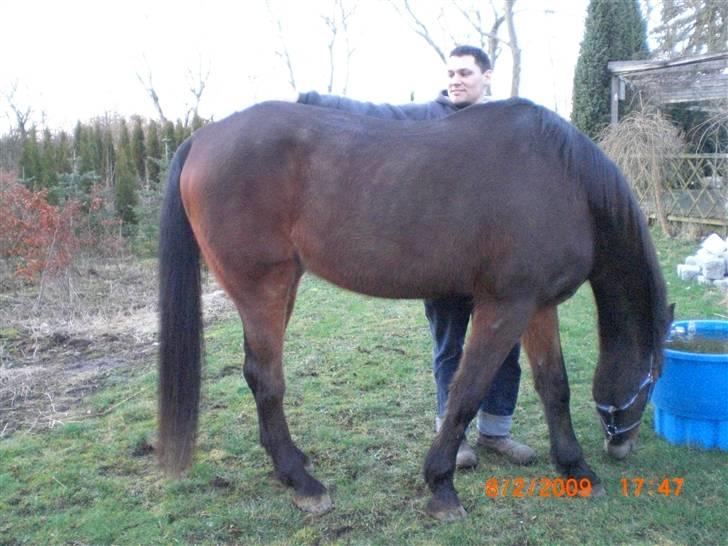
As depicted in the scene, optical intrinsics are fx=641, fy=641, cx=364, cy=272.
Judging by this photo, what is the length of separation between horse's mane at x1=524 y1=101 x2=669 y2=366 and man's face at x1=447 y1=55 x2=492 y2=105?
494 millimetres

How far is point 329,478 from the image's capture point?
3.26m

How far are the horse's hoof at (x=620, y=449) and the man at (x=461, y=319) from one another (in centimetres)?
38

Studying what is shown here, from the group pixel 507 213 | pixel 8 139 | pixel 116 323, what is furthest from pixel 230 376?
pixel 8 139

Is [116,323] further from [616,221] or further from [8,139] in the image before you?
[8,139]

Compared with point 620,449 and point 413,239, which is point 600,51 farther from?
point 413,239

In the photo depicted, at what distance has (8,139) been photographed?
13.4 m

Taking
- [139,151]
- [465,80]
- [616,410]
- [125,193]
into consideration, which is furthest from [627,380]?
[139,151]

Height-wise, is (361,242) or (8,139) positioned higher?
(8,139)

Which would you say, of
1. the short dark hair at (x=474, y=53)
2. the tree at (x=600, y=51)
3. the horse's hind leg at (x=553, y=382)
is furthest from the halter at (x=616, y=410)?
the tree at (x=600, y=51)

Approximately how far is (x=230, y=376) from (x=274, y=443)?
67.9 inches

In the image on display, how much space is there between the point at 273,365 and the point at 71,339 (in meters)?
3.47

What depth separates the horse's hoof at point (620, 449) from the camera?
10.8ft

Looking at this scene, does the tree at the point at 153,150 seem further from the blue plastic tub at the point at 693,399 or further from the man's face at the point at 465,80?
the blue plastic tub at the point at 693,399

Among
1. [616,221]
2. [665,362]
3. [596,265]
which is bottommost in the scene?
[665,362]
